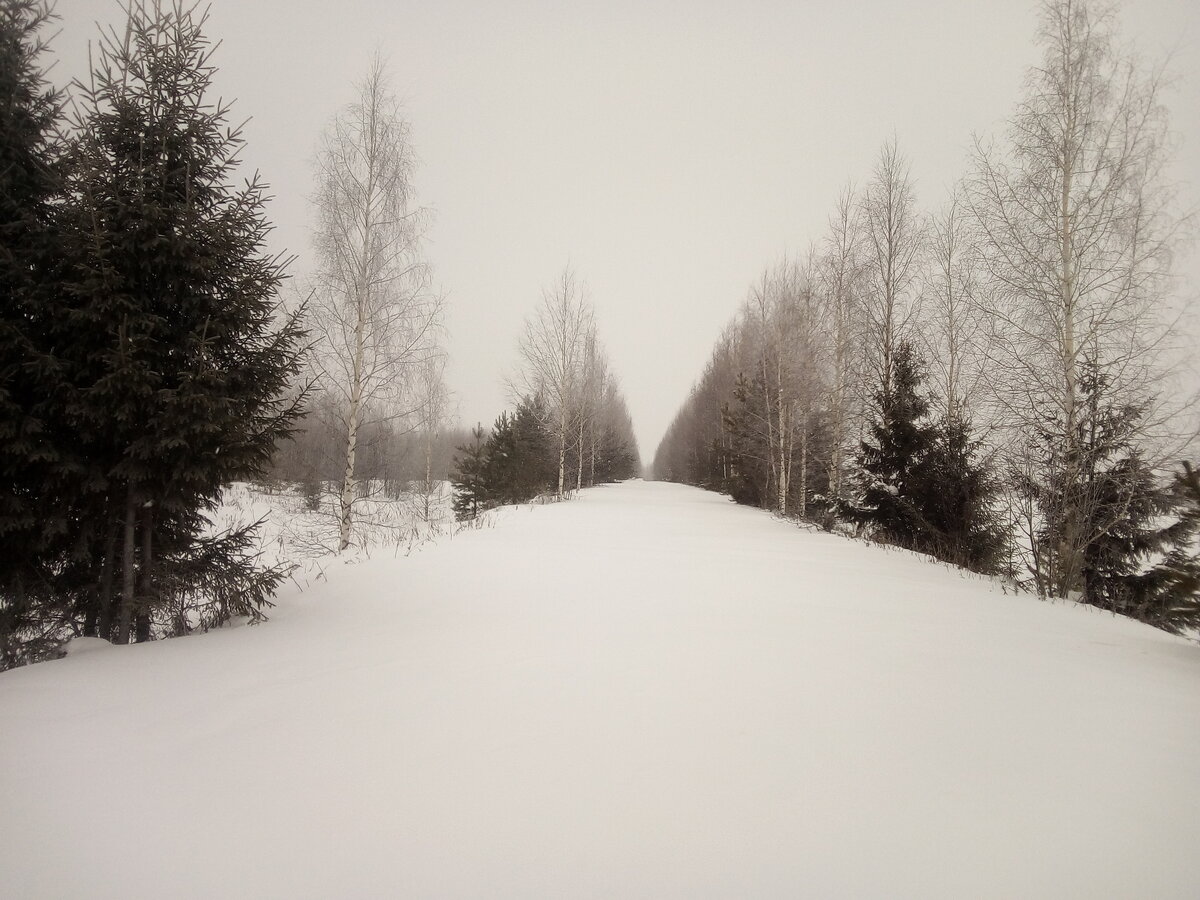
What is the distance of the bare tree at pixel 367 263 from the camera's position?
895 centimetres

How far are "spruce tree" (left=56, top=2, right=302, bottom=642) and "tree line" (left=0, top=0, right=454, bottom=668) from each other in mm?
12

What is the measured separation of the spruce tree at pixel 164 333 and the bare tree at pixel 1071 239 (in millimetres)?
8385

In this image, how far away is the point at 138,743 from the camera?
1.88 m

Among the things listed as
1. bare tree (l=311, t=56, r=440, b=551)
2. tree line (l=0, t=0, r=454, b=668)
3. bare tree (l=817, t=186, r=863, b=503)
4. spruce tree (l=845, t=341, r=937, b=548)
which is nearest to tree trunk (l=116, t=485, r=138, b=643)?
tree line (l=0, t=0, r=454, b=668)

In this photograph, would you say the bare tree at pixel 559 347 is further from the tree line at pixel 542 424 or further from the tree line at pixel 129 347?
the tree line at pixel 129 347

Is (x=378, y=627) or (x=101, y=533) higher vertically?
(x=101, y=533)

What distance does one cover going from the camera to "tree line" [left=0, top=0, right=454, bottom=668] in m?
2.84

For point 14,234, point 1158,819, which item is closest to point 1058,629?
point 1158,819

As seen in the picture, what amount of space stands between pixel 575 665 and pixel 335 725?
3.86 feet

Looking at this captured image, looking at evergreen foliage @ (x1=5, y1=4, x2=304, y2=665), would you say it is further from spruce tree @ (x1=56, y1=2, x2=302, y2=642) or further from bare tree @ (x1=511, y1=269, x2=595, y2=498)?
bare tree @ (x1=511, y1=269, x2=595, y2=498)

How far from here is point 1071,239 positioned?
24.4ft

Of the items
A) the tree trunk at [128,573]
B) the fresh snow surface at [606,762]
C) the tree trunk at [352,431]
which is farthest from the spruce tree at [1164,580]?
the tree trunk at [352,431]

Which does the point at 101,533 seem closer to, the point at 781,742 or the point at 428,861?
the point at 428,861

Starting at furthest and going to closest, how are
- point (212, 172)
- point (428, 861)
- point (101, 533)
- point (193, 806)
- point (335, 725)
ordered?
1. point (212, 172)
2. point (101, 533)
3. point (335, 725)
4. point (193, 806)
5. point (428, 861)
